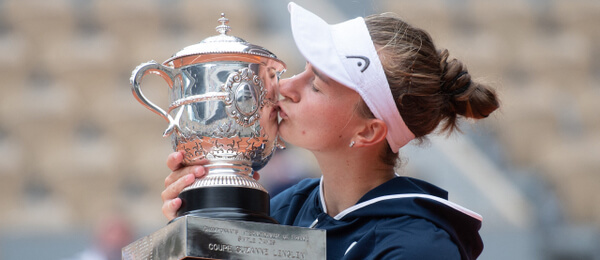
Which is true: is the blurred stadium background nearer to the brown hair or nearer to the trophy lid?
the brown hair

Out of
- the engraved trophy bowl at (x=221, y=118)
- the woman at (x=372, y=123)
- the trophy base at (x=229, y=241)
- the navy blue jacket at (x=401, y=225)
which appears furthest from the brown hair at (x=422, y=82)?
the trophy base at (x=229, y=241)

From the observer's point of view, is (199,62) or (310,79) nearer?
(199,62)

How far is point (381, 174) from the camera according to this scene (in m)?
1.58

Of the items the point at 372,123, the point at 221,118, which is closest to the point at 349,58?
the point at 372,123

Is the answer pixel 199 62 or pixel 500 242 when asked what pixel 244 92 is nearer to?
pixel 199 62

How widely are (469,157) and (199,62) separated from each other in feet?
10.8

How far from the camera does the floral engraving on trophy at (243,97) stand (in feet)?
4.54

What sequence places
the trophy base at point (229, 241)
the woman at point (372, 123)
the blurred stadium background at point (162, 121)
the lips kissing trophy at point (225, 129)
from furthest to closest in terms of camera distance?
the blurred stadium background at point (162, 121) → the woman at point (372, 123) → the lips kissing trophy at point (225, 129) → the trophy base at point (229, 241)

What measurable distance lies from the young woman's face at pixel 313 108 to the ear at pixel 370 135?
0.03 meters

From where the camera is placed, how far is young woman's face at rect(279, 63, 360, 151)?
149 cm

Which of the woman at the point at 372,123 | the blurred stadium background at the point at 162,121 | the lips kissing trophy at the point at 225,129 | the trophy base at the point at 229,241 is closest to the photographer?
the trophy base at the point at 229,241

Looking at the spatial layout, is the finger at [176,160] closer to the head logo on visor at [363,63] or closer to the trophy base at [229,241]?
the trophy base at [229,241]

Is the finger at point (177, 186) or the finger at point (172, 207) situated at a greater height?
the finger at point (177, 186)

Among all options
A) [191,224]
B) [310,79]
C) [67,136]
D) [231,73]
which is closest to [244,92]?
[231,73]
